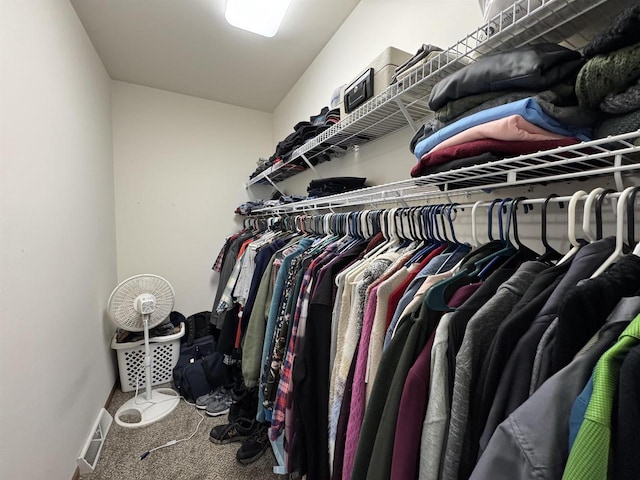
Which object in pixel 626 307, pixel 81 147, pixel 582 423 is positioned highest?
pixel 81 147

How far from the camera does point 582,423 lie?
299 millimetres

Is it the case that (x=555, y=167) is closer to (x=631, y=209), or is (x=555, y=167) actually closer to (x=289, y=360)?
(x=631, y=209)

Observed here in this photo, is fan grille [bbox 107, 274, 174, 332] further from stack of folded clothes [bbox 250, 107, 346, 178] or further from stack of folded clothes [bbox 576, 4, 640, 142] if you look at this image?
stack of folded clothes [bbox 576, 4, 640, 142]

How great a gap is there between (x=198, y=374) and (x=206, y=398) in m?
0.17

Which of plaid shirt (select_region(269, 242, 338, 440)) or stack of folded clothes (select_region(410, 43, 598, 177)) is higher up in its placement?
stack of folded clothes (select_region(410, 43, 598, 177))

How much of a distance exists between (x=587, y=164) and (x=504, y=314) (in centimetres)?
44

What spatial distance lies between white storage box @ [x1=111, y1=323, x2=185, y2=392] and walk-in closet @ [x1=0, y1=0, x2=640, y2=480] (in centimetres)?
2

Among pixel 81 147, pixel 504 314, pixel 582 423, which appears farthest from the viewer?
pixel 81 147

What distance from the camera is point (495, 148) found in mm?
621

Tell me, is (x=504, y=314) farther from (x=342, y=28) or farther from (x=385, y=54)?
(x=342, y=28)

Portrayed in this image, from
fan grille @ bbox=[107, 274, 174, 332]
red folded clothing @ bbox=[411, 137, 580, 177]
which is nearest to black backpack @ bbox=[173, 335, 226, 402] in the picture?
fan grille @ bbox=[107, 274, 174, 332]

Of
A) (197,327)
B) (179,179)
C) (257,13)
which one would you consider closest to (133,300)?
(197,327)

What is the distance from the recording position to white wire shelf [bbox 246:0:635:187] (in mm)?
619

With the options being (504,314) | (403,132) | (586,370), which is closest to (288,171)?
(403,132)
